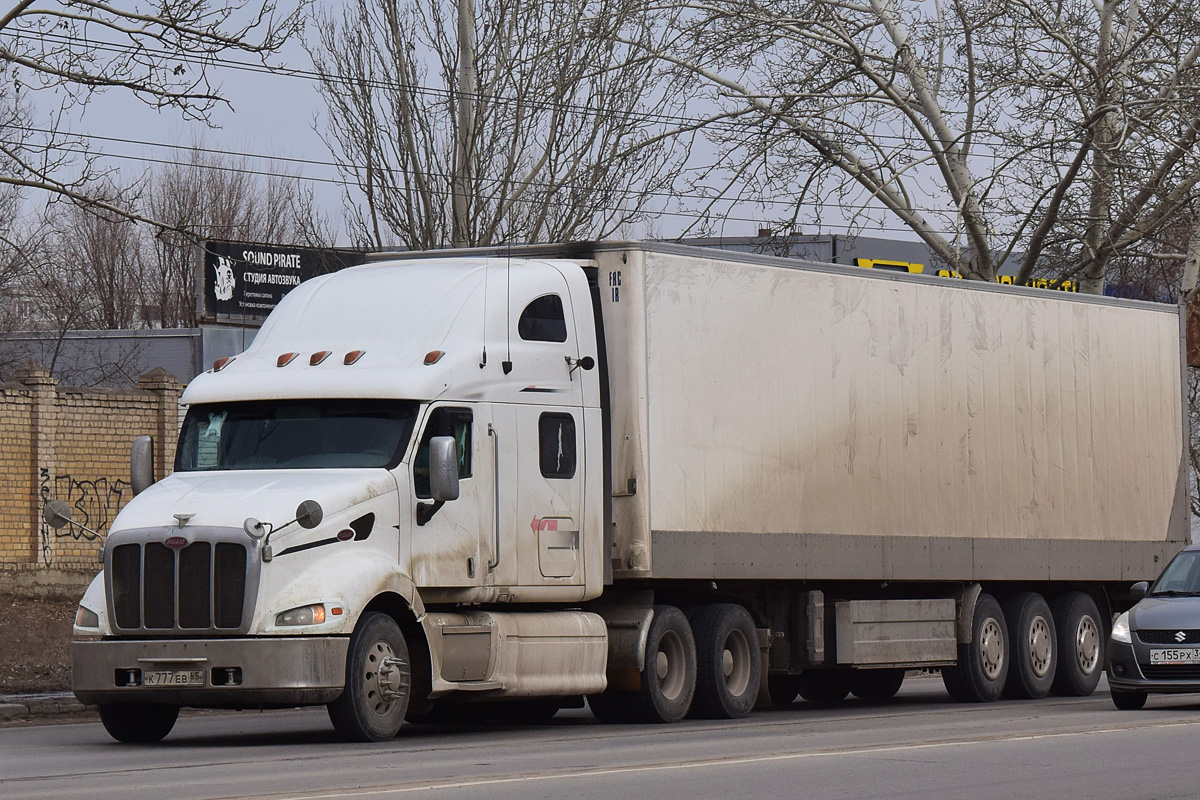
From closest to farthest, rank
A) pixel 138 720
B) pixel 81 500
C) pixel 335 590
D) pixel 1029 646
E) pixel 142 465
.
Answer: pixel 335 590 < pixel 138 720 < pixel 142 465 < pixel 1029 646 < pixel 81 500

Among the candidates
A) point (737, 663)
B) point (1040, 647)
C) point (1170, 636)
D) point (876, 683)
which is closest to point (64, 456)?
point (876, 683)

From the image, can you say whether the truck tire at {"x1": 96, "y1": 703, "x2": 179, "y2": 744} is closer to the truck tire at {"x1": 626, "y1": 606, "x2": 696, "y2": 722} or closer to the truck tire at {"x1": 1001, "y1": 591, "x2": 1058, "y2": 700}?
the truck tire at {"x1": 626, "y1": 606, "x2": 696, "y2": 722}

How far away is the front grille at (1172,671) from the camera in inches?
641

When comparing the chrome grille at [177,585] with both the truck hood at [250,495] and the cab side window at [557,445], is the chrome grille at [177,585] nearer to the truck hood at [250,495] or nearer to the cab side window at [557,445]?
the truck hood at [250,495]

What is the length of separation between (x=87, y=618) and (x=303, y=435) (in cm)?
196

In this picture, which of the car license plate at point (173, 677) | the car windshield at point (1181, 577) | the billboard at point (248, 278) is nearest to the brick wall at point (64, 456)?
the billboard at point (248, 278)

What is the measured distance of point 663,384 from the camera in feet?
51.9

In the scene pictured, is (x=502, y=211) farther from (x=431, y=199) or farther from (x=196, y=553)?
(x=196, y=553)

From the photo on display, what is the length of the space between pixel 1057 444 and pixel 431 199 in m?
11.5

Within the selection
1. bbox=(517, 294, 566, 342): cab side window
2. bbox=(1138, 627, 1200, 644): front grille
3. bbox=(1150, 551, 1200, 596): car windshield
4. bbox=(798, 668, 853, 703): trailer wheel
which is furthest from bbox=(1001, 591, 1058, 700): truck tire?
bbox=(517, 294, 566, 342): cab side window

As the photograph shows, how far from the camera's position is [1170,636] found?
16.5 m

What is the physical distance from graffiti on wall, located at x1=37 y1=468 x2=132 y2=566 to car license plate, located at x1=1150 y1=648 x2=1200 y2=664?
773 inches

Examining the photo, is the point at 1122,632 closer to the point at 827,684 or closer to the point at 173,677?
the point at 827,684

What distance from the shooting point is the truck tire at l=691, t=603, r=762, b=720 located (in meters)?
16.4
